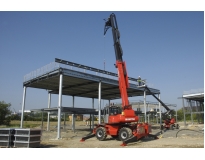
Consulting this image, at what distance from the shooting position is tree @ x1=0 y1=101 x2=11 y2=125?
137 ft

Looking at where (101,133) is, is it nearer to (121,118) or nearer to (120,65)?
(121,118)

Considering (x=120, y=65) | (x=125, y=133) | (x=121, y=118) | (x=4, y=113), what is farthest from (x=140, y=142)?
(x=4, y=113)

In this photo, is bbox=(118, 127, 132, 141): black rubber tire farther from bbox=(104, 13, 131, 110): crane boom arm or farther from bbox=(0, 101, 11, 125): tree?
bbox=(0, 101, 11, 125): tree

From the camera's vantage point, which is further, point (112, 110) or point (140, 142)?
point (112, 110)

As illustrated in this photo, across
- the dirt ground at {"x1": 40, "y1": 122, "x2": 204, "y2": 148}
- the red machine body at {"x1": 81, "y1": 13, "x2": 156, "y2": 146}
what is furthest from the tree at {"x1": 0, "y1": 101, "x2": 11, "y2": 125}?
the red machine body at {"x1": 81, "y1": 13, "x2": 156, "y2": 146}

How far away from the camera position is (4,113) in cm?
4231

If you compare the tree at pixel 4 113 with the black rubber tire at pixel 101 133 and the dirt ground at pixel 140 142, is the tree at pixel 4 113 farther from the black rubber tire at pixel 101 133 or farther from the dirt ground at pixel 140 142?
the black rubber tire at pixel 101 133

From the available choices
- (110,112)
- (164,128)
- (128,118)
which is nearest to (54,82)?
(110,112)

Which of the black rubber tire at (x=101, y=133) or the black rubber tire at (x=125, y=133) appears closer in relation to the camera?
the black rubber tire at (x=125, y=133)

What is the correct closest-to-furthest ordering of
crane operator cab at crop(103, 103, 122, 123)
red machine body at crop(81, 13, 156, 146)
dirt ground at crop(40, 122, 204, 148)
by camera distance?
dirt ground at crop(40, 122, 204, 148)
red machine body at crop(81, 13, 156, 146)
crane operator cab at crop(103, 103, 122, 123)

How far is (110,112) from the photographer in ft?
57.4

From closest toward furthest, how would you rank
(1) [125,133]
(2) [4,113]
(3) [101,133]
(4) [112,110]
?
(1) [125,133], (4) [112,110], (3) [101,133], (2) [4,113]

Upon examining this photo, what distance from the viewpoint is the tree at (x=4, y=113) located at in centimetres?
4188

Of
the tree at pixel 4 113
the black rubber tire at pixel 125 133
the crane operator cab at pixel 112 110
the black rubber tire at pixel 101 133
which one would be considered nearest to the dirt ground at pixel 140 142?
the black rubber tire at pixel 101 133
